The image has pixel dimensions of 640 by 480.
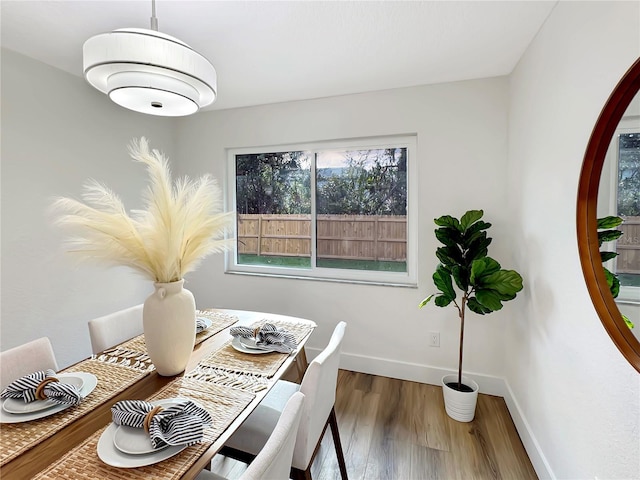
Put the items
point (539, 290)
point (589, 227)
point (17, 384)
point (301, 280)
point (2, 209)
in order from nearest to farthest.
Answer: point (17, 384) → point (589, 227) → point (539, 290) → point (2, 209) → point (301, 280)

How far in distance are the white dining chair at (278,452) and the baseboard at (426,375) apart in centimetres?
162

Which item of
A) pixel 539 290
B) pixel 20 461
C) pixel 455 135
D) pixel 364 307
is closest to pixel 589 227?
pixel 539 290

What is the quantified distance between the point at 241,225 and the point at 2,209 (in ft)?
5.48

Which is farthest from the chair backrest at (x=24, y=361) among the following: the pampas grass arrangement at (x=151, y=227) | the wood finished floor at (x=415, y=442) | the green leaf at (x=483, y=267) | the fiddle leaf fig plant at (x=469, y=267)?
the green leaf at (x=483, y=267)

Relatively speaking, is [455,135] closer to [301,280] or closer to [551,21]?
[551,21]

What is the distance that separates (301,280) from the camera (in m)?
2.71

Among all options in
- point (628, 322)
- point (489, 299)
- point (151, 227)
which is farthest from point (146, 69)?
point (489, 299)

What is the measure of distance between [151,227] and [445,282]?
172 centimetres

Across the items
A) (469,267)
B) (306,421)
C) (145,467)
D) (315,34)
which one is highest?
(315,34)

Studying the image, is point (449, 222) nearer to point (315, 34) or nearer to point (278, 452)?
point (315, 34)

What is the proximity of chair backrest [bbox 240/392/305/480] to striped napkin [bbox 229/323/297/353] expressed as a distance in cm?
52

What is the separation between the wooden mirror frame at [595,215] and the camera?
0.88 m

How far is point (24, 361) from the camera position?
1.22 meters

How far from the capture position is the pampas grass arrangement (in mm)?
1087
